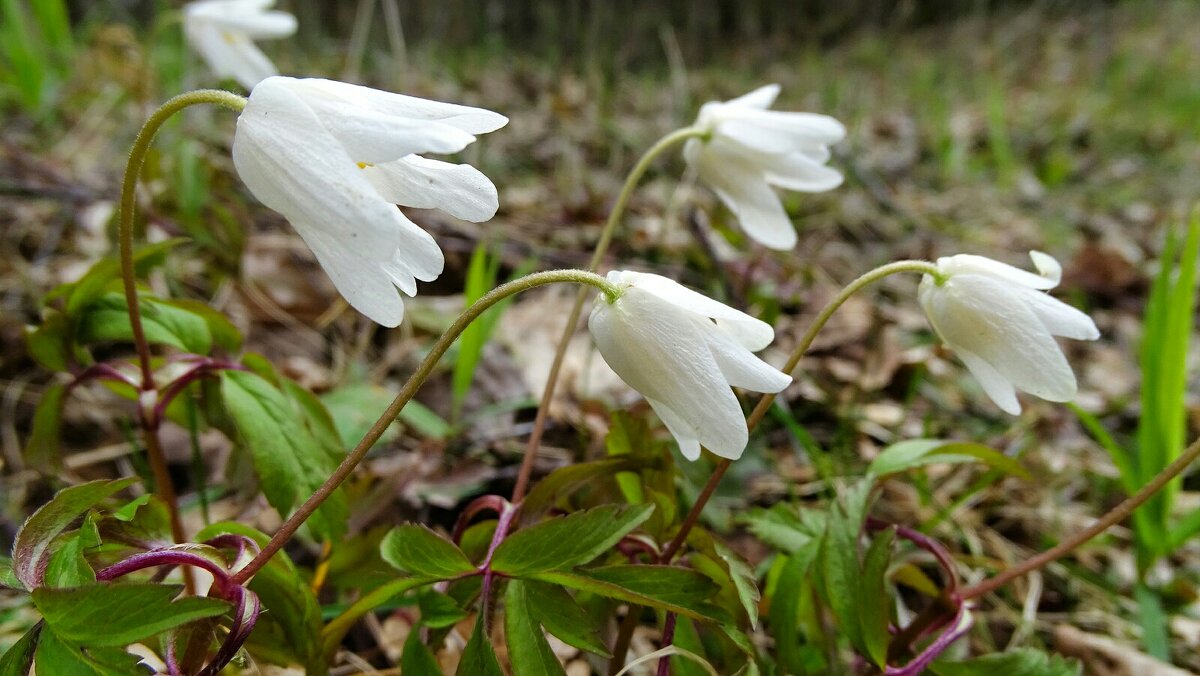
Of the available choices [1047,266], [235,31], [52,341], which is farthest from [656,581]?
[235,31]

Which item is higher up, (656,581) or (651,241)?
(656,581)

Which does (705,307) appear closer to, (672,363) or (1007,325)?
(672,363)

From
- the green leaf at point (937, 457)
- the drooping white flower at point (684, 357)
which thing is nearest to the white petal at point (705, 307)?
the drooping white flower at point (684, 357)

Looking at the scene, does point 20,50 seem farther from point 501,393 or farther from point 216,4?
point 501,393

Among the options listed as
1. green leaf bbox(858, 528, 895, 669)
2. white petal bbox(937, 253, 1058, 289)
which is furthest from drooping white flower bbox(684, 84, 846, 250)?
green leaf bbox(858, 528, 895, 669)

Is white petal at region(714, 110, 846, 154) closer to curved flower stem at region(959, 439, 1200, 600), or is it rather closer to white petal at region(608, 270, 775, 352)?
white petal at region(608, 270, 775, 352)

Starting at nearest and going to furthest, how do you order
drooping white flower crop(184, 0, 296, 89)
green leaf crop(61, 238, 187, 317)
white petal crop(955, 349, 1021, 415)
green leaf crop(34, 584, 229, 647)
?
green leaf crop(34, 584, 229, 647) < white petal crop(955, 349, 1021, 415) < green leaf crop(61, 238, 187, 317) < drooping white flower crop(184, 0, 296, 89)

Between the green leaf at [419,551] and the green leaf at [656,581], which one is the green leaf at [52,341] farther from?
the green leaf at [656,581]
